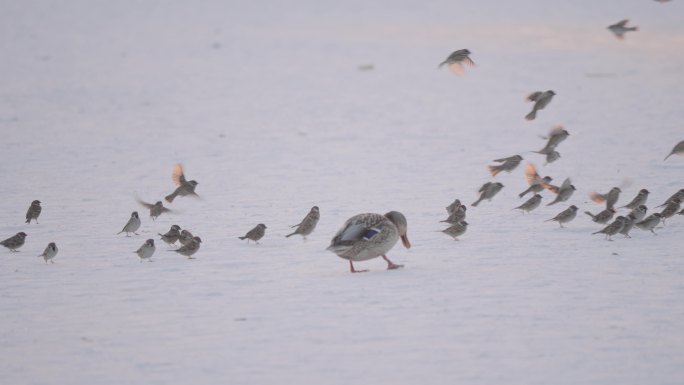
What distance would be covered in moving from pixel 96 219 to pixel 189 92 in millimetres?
19072

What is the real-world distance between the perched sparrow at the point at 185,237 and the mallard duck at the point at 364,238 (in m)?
1.99

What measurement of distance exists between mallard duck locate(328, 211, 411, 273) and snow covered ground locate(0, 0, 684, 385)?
249mm

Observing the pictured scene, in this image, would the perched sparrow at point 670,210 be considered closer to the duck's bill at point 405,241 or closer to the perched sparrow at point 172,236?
the duck's bill at point 405,241

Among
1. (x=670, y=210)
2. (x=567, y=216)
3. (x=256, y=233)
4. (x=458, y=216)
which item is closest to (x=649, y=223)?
(x=670, y=210)

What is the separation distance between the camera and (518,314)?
8.35m

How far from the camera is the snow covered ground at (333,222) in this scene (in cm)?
754

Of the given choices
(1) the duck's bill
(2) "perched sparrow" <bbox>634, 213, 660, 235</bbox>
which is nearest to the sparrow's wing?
(1) the duck's bill

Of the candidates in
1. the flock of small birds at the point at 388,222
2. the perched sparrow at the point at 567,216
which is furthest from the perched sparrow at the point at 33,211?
the perched sparrow at the point at 567,216

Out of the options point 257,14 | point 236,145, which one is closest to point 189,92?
point 236,145

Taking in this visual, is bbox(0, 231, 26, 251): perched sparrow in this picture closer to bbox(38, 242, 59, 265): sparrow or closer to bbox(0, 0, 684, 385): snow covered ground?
bbox(0, 0, 684, 385): snow covered ground

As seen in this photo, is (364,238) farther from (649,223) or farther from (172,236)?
(649,223)

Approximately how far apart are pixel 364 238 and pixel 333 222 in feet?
10.6

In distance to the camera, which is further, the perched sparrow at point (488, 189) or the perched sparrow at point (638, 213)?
the perched sparrow at point (488, 189)

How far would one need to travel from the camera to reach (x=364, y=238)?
9898 mm
